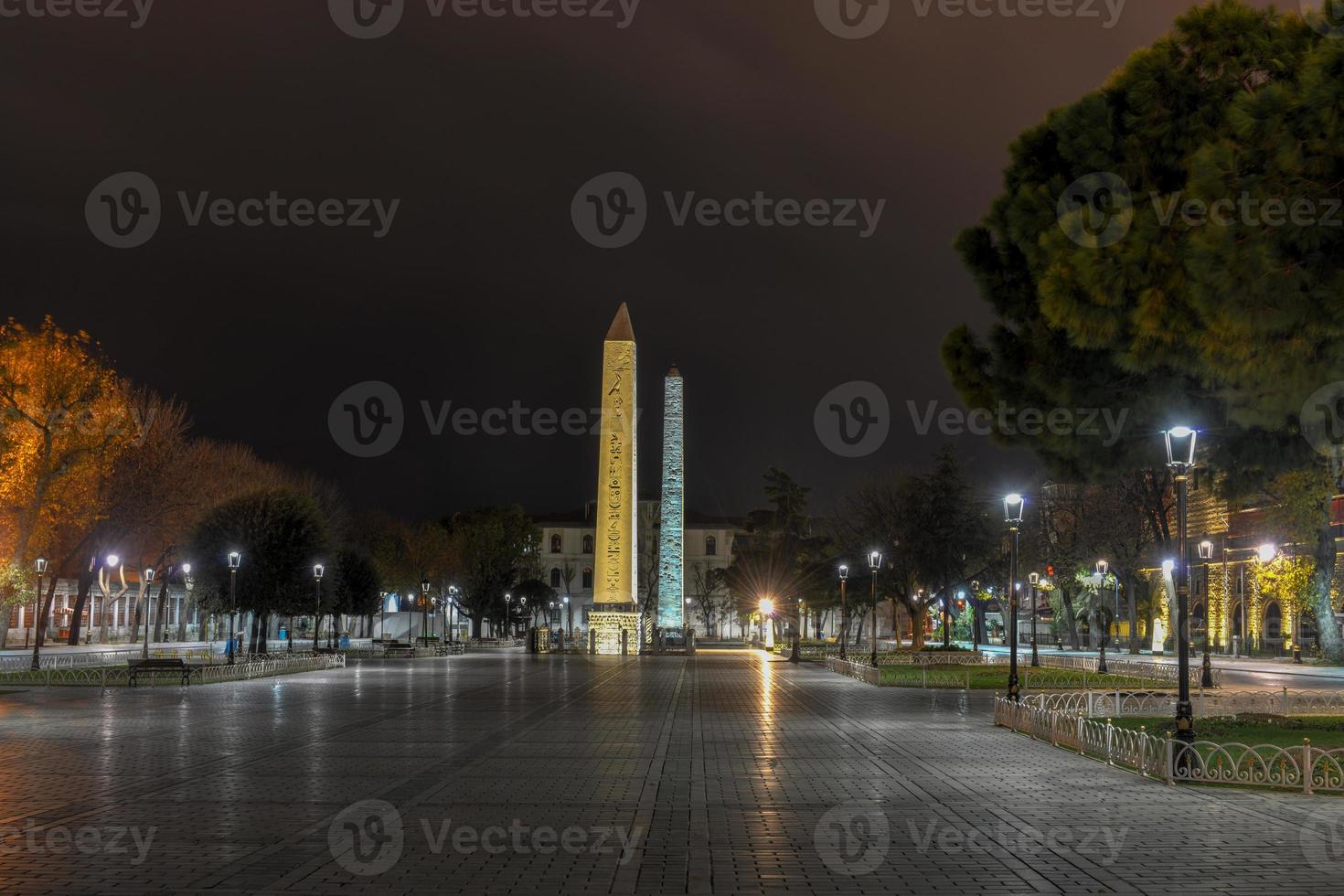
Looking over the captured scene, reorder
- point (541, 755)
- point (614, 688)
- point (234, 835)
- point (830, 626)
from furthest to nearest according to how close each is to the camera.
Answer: point (830, 626) → point (614, 688) → point (541, 755) → point (234, 835)

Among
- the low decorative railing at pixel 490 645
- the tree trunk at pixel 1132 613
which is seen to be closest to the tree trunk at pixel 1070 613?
the tree trunk at pixel 1132 613

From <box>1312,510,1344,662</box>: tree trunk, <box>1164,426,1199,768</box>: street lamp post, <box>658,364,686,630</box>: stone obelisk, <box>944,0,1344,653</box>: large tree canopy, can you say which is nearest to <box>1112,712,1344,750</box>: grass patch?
<box>1164,426,1199,768</box>: street lamp post

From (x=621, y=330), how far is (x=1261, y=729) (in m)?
32.8

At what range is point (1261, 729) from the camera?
60.8ft

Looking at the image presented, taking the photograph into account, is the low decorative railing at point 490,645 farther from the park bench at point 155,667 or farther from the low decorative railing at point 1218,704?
the low decorative railing at point 1218,704

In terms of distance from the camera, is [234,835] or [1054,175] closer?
[234,835]

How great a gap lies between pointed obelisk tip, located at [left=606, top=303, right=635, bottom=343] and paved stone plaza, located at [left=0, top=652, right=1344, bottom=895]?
27.5 meters

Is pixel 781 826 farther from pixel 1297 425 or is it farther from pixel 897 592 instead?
pixel 897 592

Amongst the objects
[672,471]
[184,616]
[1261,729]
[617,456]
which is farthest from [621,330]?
[184,616]

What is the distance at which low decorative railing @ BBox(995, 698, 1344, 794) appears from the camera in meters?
12.8

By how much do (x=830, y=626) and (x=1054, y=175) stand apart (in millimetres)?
103835

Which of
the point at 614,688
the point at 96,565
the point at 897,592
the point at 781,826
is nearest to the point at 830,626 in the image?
the point at 897,592

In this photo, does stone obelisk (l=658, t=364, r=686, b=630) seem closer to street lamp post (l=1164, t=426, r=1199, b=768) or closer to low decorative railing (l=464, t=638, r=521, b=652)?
low decorative railing (l=464, t=638, r=521, b=652)

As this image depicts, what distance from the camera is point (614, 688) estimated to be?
31.8m
